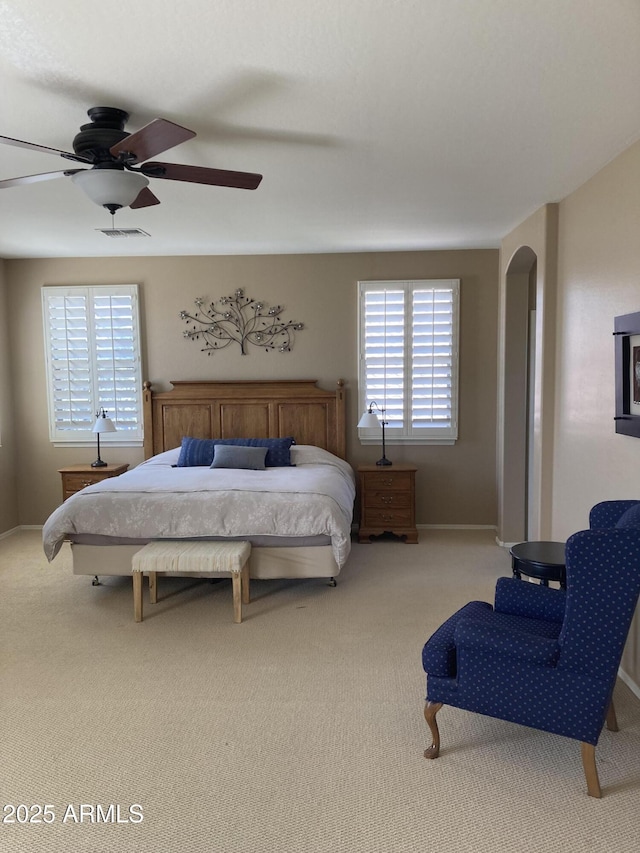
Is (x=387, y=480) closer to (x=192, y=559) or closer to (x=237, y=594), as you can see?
(x=237, y=594)

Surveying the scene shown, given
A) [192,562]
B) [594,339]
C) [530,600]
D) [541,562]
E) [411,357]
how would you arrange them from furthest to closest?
[411,357], [192,562], [594,339], [541,562], [530,600]

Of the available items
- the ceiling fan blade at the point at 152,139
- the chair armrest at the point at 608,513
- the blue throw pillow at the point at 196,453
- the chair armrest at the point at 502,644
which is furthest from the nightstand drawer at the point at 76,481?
the chair armrest at the point at 608,513

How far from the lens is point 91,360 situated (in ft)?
19.5

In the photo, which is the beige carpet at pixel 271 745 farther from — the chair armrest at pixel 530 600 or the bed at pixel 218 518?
the chair armrest at pixel 530 600

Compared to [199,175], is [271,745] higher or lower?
lower

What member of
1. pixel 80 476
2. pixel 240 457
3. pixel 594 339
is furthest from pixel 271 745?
pixel 80 476

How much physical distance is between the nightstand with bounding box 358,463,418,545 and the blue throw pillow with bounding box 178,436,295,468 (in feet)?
2.37

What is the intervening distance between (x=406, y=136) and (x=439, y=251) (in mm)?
2933

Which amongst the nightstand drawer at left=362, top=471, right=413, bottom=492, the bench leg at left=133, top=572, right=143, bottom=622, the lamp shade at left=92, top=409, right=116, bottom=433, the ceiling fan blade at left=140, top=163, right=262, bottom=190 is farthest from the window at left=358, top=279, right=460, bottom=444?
the ceiling fan blade at left=140, top=163, right=262, bottom=190

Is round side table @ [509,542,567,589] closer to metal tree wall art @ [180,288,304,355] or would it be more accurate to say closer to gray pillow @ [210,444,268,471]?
gray pillow @ [210,444,268,471]

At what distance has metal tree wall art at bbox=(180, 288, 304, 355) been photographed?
5.84m

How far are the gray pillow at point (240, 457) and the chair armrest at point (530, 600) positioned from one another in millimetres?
2716

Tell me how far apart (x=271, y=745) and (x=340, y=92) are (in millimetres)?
2699

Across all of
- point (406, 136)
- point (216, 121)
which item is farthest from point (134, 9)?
point (406, 136)
